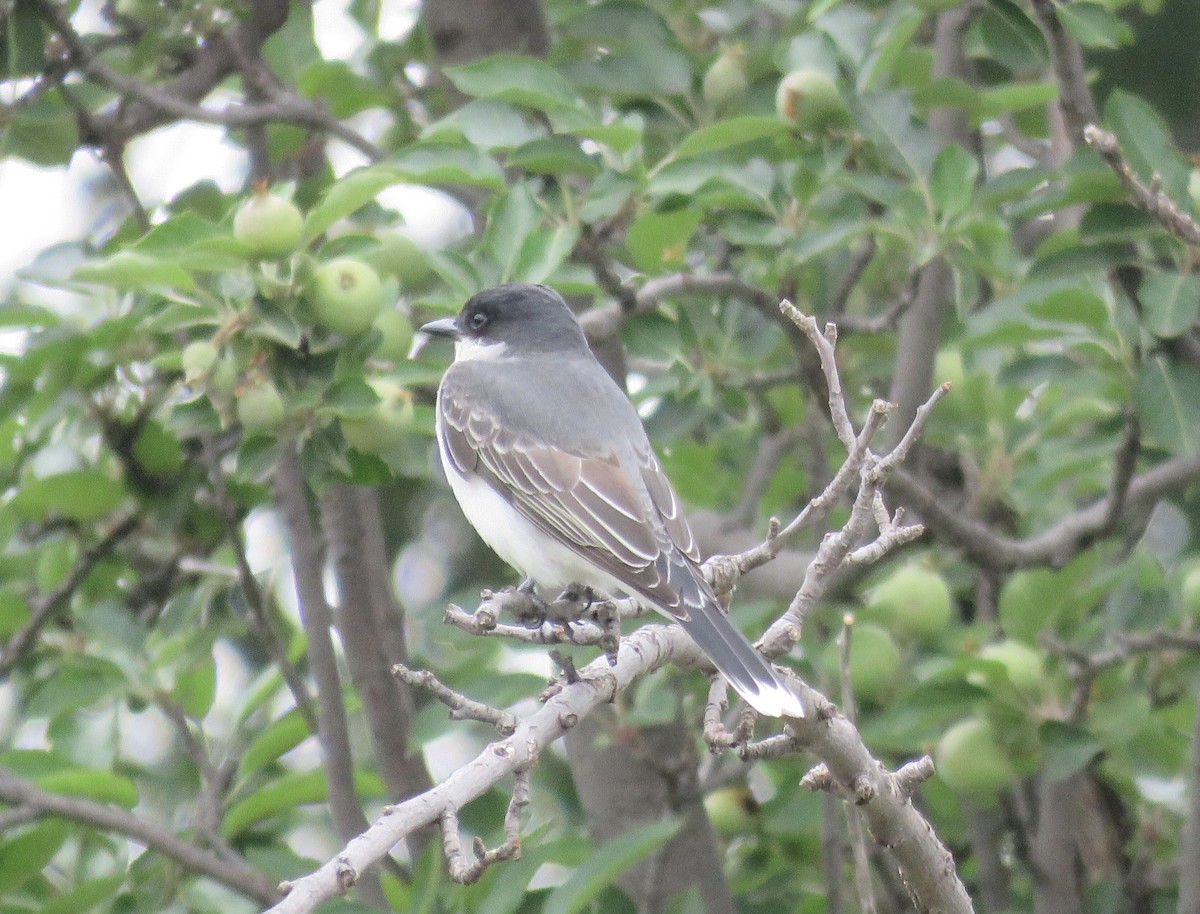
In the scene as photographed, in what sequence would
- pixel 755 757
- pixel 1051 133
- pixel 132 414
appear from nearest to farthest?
1. pixel 755 757
2. pixel 132 414
3. pixel 1051 133

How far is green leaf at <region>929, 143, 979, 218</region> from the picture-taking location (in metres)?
3.99

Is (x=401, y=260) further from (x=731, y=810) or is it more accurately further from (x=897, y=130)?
(x=731, y=810)

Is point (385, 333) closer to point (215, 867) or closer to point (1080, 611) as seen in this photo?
point (215, 867)

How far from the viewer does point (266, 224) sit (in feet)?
11.2

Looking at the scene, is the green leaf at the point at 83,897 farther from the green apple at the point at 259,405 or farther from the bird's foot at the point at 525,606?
the bird's foot at the point at 525,606

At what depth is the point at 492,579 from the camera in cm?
718

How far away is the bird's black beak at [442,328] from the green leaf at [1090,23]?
183 cm

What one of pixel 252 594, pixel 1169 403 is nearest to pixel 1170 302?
pixel 1169 403

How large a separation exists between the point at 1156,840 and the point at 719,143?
7.83 ft

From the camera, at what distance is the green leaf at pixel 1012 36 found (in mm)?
3992

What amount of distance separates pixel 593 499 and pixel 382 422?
555 millimetres

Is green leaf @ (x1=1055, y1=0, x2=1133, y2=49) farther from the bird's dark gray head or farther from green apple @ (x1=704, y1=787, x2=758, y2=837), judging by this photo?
green apple @ (x1=704, y1=787, x2=758, y2=837)

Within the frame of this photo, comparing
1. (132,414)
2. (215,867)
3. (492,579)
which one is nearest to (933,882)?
(215,867)

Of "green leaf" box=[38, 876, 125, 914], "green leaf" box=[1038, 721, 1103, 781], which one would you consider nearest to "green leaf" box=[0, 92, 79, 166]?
"green leaf" box=[38, 876, 125, 914]
